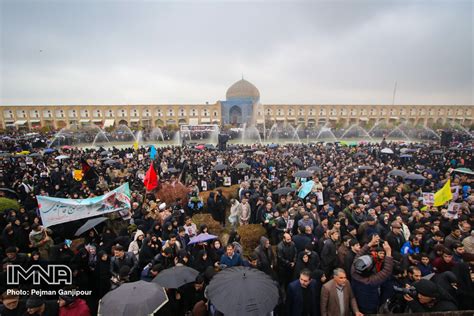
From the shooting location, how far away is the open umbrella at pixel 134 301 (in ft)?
8.83

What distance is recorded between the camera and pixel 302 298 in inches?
138

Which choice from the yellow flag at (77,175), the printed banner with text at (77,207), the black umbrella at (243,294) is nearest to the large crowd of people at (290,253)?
the printed banner with text at (77,207)

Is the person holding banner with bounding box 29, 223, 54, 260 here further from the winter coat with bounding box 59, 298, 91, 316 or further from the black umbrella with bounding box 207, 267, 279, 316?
the black umbrella with bounding box 207, 267, 279, 316

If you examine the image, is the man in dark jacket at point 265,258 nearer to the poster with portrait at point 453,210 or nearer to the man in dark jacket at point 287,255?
the man in dark jacket at point 287,255

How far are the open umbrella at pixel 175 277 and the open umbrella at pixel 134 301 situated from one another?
30 centimetres

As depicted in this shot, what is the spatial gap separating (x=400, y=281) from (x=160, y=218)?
492 centimetres

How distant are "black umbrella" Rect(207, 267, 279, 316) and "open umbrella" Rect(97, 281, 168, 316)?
24.0 inches

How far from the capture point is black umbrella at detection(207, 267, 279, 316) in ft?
8.76

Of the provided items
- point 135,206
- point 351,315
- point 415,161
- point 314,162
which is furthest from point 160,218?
point 415,161

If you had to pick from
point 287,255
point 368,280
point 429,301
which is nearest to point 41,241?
point 287,255

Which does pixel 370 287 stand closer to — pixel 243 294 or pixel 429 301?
pixel 429 301

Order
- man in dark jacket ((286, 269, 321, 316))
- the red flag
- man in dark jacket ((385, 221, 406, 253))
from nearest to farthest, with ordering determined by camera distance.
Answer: man in dark jacket ((286, 269, 321, 316)) < man in dark jacket ((385, 221, 406, 253)) < the red flag

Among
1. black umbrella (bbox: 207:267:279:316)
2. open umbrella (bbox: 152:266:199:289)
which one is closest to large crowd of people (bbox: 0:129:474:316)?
open umbrella (bbox: 152:266:199:289)

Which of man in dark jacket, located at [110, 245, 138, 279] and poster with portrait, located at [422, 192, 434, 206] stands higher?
poster with portrait, located at [422, 192, 434, 206]
